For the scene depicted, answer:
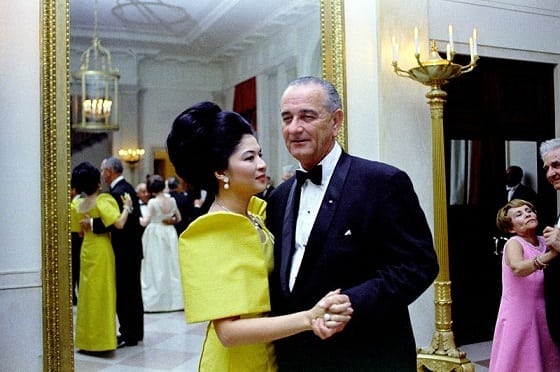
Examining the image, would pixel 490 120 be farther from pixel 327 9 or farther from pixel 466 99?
pixel 327 9

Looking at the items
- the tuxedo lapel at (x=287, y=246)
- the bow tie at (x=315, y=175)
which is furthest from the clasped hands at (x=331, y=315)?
the bow tie at (x=315, y=175)

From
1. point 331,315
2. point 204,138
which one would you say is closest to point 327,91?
point 204,138

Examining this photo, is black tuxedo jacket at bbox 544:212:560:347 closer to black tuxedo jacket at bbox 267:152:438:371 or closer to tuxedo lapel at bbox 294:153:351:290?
black tuxedo jacket at bbox 267:152:438:371

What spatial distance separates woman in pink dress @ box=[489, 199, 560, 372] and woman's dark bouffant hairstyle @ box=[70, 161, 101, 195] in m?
2.20

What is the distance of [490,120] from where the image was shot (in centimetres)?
488

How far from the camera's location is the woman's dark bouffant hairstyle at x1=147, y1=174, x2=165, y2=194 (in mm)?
3437

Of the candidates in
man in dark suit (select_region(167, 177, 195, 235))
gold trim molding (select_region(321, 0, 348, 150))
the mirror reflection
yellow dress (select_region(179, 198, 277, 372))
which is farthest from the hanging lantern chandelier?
yellow dress (select_region(179, 198, 277, 372))

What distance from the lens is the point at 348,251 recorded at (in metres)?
1.66

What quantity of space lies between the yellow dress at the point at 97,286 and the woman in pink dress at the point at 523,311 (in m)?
2.14

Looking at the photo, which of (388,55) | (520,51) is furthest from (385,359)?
(520,51)

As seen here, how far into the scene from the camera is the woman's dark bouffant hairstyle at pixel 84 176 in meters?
3.25

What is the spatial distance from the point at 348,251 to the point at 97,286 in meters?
2.17

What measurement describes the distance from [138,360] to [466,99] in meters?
3.03

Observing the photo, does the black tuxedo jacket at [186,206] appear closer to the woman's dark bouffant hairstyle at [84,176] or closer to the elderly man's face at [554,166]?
the woman's dark bouffant hairstyle at [84,176]
